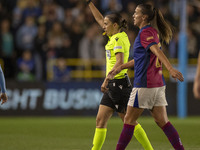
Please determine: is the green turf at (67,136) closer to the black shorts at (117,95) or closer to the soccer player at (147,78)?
the black shorts at (117,95)

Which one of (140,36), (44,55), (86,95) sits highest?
(140,36)

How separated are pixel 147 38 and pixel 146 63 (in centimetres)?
Result: 32

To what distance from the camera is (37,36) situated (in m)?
17.6

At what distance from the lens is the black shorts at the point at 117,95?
23.9ft

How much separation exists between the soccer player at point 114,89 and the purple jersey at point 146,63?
1.76ft

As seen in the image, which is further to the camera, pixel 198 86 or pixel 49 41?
pixel 49 41

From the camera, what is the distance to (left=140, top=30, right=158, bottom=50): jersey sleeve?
21.1 feet

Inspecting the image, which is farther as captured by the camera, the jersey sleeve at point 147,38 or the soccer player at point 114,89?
the soccer player at point 114,89

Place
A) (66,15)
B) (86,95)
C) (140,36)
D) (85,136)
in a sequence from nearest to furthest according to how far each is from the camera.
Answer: (140,36), (85,136), (86,95), (66,15)

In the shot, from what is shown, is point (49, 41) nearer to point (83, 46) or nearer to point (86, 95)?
point (83, 46)

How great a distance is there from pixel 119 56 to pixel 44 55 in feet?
35.5

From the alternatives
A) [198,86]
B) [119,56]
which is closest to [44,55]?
[119,56]

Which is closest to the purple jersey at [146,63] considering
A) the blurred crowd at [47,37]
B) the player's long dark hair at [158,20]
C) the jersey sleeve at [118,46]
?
the player's long dark hair at [158,20]

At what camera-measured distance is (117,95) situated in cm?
730
